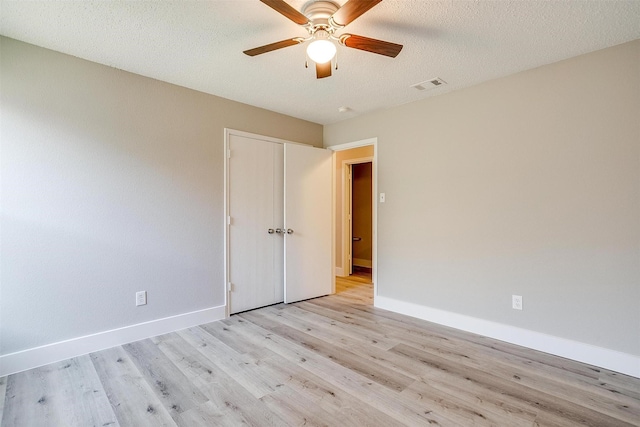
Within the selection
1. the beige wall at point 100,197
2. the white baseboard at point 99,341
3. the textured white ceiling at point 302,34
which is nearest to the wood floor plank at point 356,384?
the white baseboard at point 99,341

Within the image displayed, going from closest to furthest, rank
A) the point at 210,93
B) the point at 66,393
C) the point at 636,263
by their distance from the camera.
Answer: the point at 66,393, the point at 636,263, the point at 210,93

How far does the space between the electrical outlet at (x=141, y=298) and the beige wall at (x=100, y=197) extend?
4 cm

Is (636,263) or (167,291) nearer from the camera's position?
(636,263)

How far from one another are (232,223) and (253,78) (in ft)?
5.14

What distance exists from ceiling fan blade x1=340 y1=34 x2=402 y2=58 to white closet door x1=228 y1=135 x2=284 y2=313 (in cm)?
199

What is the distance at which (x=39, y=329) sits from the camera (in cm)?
235

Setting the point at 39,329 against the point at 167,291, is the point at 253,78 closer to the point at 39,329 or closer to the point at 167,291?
the point at 167,291

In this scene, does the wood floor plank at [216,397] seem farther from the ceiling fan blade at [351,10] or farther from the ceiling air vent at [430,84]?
the ceiling air vent at [430,84]

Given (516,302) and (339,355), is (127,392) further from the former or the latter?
(516,302)

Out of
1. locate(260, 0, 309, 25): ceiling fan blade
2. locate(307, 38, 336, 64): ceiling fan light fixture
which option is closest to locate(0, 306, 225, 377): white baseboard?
locate(307, 38, 336, 64): ceiling fan light fixture

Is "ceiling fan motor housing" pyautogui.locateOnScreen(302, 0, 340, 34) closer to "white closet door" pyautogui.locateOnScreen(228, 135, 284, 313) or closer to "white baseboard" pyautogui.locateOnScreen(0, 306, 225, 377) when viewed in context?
"white closet door" pyautogui.locateOnScreen(228, 135, 284, 313)

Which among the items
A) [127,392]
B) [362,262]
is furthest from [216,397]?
[362,262]

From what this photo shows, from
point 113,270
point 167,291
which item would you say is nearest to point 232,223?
point 167,291

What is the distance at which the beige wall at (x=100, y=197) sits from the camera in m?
2.28
